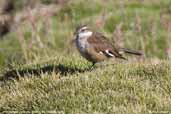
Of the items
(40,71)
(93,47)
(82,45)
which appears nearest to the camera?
(40,71)

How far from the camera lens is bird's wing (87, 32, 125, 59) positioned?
971 centimetres

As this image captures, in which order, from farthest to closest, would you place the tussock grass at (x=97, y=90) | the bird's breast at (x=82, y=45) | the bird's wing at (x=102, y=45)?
1. the bird's wing at (x=102, y=45)
2. the bird's breast at (x=82, y=45)
3. the tussock grass at (x=97, y=90)

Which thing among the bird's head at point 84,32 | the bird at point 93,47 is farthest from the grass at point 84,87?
the bird's head at point 84,32

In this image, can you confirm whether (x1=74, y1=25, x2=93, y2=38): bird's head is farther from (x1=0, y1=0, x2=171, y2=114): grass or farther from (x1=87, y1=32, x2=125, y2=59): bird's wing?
(x1=0, y1=0, x2=171, y2=114): grass

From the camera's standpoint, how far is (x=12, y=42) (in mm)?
18094

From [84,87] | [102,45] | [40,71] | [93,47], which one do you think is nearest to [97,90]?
[84,87]

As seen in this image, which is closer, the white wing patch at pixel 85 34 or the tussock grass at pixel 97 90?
the tussock grass at pixel 97 90

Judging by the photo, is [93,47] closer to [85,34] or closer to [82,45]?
[82,45]

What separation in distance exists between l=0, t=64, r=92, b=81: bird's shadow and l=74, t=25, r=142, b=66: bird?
201 millimetres

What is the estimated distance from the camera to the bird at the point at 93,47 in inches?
376

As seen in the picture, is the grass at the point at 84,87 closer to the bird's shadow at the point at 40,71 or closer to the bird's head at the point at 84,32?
Answer: the bird's shadow at the point at 40,71

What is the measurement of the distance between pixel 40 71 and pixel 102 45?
1041 mm

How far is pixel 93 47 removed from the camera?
966cm

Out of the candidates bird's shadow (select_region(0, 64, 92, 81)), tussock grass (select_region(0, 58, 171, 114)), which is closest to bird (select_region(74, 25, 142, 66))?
bird's shadow (select_region(0, 64, 92, 81))
